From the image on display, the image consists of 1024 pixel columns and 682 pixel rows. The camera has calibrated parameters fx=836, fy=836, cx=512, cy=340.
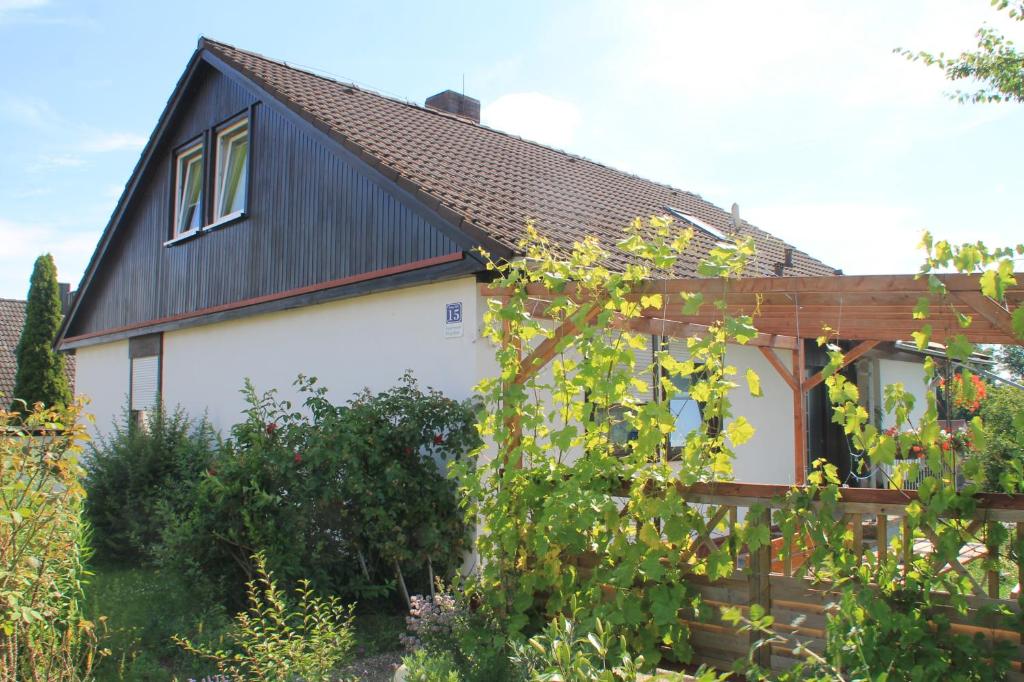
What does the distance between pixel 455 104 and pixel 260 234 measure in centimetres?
519

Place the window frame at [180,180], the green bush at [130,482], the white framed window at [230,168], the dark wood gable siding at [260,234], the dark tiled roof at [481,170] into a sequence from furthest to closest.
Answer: the window frame at [180,180]
the white framed window at [230,168]
the green bush at [130,482]
the dark wood gable siding at [260,234]
the dark tiled roof at [481,170]

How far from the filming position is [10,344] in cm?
2941

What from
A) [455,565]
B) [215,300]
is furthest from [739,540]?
[215,300]

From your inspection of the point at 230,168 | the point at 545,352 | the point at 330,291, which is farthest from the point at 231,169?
the point at 545,352

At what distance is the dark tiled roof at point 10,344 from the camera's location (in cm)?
2762

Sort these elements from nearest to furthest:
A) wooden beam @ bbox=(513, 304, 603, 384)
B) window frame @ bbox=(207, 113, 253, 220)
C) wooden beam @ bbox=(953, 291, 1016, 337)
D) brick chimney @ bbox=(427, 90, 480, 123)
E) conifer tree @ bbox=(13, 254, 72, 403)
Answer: wooden beam @ bbox=(953, 291, 1016, 337) < wooden beam @ bbox=(513, 304, 603, 384) < window frame @ bbox=(207, 113, 253, 220) < brick chimney @ bbox=(427, 90, 480, 123) < conifer tree @ bbox=(13, 254, 72, 403)

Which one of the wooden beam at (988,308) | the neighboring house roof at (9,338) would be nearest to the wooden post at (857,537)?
the wooden beam at (988,308)

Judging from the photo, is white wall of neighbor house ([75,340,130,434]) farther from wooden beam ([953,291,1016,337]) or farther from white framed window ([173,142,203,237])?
wooden beam ([953,291,1016,337])

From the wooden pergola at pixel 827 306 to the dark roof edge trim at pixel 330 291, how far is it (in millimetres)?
538

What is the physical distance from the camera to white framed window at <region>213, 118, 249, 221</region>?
11820 millimetres

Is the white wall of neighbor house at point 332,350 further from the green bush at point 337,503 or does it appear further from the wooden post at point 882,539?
the wooden post at point 882,539

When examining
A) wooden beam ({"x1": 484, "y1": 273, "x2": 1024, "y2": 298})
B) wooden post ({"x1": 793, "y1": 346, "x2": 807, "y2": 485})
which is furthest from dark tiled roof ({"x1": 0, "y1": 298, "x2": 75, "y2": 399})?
wooden beam ({"x1": 484, "y1": 273, "x2": 1024, "y2": 298})

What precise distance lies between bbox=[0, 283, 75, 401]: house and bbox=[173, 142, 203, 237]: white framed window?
51.3 feet

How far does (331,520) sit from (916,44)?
11.2 meters
